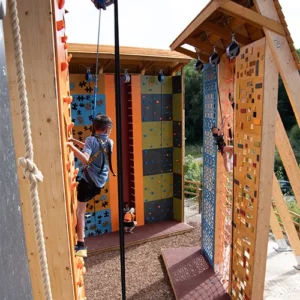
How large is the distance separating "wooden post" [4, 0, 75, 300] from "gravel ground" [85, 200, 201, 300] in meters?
3.42

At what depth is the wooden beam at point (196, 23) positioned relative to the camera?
10.1 feet

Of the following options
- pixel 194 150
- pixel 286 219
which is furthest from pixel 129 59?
pixel 194 150

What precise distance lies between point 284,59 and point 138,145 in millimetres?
4342

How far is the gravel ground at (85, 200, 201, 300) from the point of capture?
A: 4.69 m

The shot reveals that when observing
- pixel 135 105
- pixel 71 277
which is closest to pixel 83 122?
pixel 135 105

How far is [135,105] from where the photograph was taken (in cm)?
668

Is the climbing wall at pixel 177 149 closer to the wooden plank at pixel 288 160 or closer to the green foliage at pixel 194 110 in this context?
the wooden plank at pixel 288 160

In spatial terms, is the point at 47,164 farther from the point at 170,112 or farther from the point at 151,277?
the point at 170,112

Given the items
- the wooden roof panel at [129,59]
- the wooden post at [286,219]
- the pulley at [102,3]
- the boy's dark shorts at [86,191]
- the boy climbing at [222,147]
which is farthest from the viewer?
the wooden roof panel at [129,59]

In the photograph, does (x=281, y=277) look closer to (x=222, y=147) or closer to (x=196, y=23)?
(x=222, y=147)

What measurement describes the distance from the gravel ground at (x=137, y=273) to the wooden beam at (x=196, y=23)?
375 cm

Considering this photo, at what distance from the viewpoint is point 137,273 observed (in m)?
5.25

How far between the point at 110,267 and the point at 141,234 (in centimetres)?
130

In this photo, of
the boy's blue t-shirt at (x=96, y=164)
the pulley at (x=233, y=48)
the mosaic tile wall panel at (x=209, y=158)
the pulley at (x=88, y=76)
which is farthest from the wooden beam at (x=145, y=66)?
the boy's blue t-shirt at (x=96, y=164)
